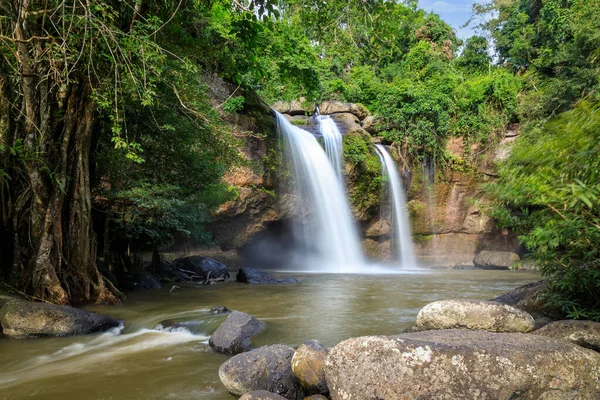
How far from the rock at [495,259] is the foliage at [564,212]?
1337 cm

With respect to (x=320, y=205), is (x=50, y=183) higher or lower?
lower

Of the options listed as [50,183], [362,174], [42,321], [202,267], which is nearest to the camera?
[42,321]

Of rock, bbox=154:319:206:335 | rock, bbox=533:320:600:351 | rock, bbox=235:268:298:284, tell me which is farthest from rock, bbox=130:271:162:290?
rock, bbox=533:320:600:351

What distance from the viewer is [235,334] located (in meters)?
5.11

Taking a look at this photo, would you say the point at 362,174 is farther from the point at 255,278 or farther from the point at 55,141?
the point at 55,141

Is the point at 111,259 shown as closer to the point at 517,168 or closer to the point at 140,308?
the point at 140,308

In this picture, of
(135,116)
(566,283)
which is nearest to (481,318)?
(566,283)

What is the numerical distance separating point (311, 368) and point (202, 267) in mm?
9451

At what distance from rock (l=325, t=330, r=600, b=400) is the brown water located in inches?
53.3

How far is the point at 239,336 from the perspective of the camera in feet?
16.7

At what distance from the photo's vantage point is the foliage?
3436 millimetres

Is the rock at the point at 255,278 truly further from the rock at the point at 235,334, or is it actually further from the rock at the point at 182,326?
the rock at the point at 235,334

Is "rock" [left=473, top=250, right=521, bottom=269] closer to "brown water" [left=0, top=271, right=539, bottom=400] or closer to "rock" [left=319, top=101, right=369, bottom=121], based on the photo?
"brown water" [left=0, top=271, right=539, bottom=400]

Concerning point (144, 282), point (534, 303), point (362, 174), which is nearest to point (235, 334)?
point (534, 303)
